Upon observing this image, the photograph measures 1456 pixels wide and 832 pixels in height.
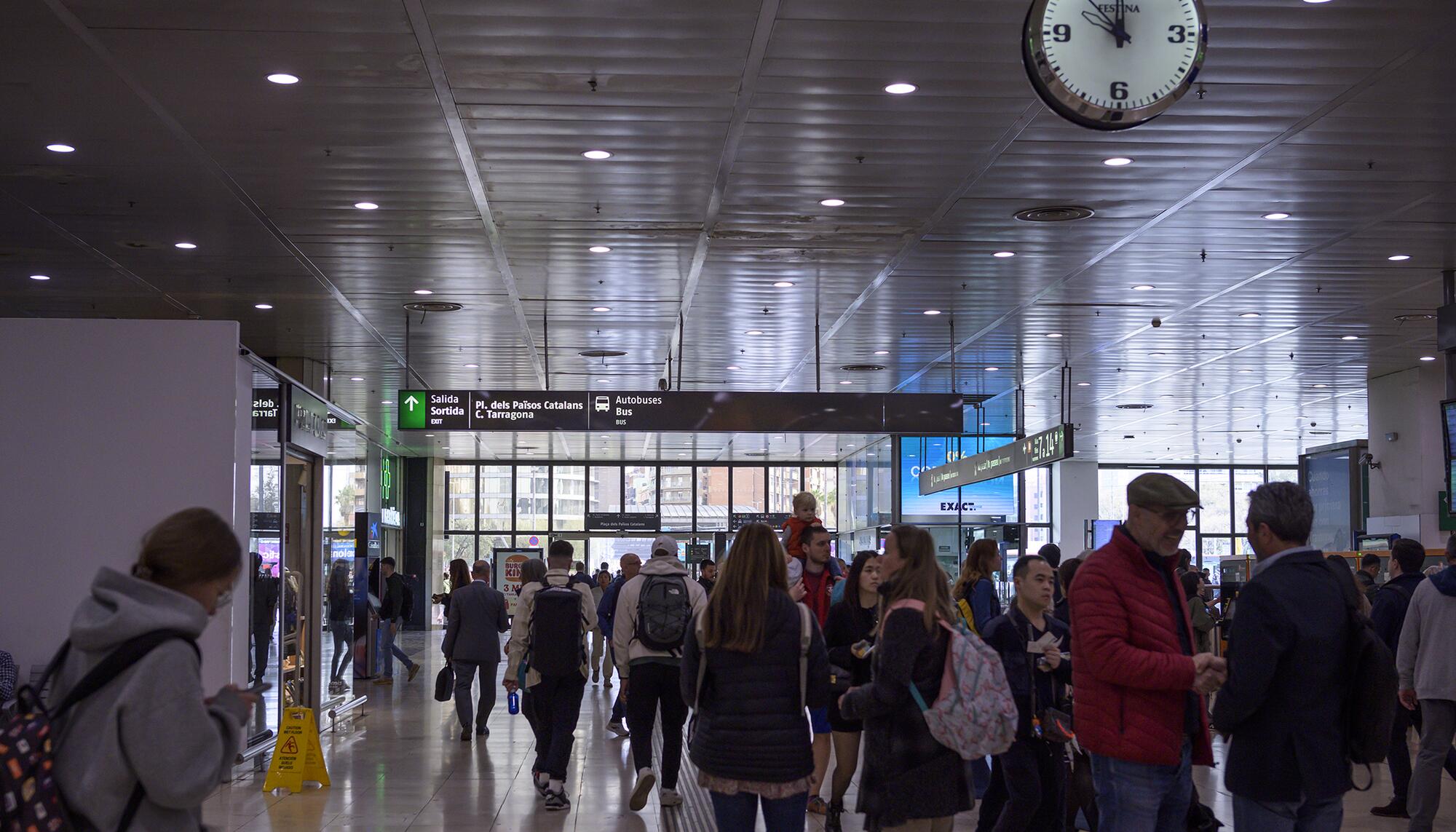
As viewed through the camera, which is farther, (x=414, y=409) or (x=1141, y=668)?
(x=414, y=409)

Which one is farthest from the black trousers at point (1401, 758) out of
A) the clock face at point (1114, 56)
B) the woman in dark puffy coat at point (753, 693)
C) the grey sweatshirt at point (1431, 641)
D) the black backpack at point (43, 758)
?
the black backpack at point (43, 758)

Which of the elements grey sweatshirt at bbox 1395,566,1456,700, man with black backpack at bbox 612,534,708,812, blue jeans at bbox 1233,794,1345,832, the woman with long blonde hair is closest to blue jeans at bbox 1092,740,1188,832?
blue jeans at bbox 1233,794,1345,832

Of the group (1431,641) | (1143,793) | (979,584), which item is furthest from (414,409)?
(1143,793)

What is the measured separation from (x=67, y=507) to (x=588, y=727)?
5411 mm

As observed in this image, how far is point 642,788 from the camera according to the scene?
25.9 feet

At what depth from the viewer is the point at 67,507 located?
8766 mm

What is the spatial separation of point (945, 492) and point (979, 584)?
19.8 metres

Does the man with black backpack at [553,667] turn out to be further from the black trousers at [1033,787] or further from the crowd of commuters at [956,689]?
the black trousers at [1033,787]

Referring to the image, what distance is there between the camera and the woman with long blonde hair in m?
8.06

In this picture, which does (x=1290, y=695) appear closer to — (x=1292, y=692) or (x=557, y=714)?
(x=1292, y=692)

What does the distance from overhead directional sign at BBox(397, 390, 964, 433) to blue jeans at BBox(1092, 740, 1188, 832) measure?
951 centimetres

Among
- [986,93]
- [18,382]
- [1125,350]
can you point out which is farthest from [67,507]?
[1125,350]

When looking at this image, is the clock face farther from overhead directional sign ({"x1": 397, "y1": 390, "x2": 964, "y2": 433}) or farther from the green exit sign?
the green exit sign

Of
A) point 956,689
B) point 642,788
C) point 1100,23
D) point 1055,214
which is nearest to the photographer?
point 956,689
